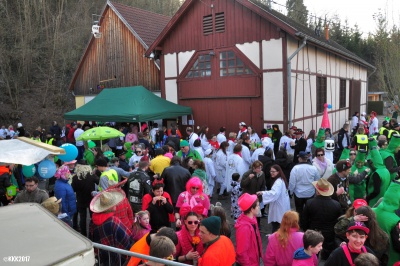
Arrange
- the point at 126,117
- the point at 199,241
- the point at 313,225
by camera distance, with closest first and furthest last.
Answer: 1. the point at 199,241
2. the point at 313,225
3. the point at 126,117

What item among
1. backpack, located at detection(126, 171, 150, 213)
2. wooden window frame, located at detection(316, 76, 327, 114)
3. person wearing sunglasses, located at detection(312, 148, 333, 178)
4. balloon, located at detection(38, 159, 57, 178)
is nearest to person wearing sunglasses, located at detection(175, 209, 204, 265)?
backpack, located at detection(126, 171, 150, 213)

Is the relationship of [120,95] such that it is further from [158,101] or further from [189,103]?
[189,103]

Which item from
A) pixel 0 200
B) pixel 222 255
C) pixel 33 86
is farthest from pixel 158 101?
pixel 33 86

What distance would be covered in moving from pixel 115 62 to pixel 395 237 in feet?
58.3

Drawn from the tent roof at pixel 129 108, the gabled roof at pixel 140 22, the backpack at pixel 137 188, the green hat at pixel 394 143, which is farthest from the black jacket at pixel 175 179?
the gabled roof at pixel 140 22

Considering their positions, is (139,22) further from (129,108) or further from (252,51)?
(252,51)

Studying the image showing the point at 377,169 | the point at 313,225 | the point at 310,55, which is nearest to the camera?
the point at 313,225

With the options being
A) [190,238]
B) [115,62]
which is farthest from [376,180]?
[115,62]

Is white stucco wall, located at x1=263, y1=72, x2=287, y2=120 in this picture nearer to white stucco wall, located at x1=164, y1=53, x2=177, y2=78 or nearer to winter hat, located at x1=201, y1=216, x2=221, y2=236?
white stucco wall, located at x1=164, y1=53, x2=177, y2=78

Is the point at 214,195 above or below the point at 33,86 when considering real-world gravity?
below

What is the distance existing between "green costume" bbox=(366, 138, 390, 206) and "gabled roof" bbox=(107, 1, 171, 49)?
46.1 ft

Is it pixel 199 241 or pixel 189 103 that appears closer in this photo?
pixel 199 241

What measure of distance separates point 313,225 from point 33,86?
Answer: 88.7 ft

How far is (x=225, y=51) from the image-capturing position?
14.1 m
